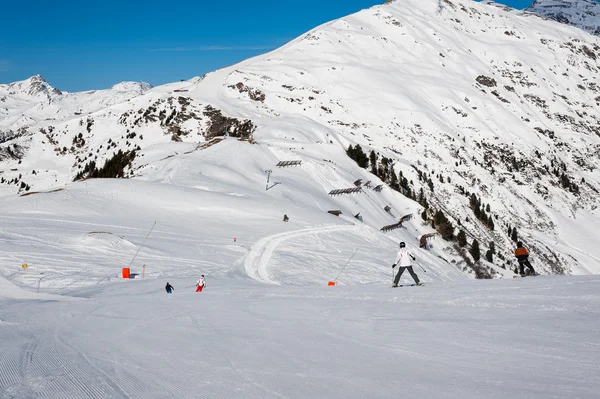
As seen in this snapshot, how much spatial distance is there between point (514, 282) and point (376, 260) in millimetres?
20109

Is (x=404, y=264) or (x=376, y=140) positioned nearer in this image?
(x=404, y=264)

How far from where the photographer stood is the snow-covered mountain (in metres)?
69.9

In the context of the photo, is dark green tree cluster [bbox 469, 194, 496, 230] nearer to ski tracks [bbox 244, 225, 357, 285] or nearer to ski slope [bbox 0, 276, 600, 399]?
ski tracks [bbox 244, 225, 357, 285]

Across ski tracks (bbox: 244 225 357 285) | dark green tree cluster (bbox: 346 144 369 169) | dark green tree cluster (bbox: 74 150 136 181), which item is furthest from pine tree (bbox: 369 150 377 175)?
ski tracks (bbox: 244 225 357 285)

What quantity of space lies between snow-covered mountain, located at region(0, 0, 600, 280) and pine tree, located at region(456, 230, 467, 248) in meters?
6.14

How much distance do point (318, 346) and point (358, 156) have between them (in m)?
86.9

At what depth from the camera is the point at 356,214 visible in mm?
61969

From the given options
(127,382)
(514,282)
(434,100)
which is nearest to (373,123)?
(434,100)

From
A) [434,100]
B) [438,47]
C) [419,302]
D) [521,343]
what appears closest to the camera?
[521,343]

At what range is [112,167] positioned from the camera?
3054 inches

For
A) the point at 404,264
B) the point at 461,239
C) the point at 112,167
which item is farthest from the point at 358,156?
the point at 404,264

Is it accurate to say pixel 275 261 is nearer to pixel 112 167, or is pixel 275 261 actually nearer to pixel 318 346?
pixel 318 346

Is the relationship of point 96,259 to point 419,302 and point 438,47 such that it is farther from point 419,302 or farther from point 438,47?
point 438,47

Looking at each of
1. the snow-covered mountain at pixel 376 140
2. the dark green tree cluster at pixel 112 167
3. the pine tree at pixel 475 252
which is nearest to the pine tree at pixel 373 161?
the snow-covered mountain at pixel 376 140
